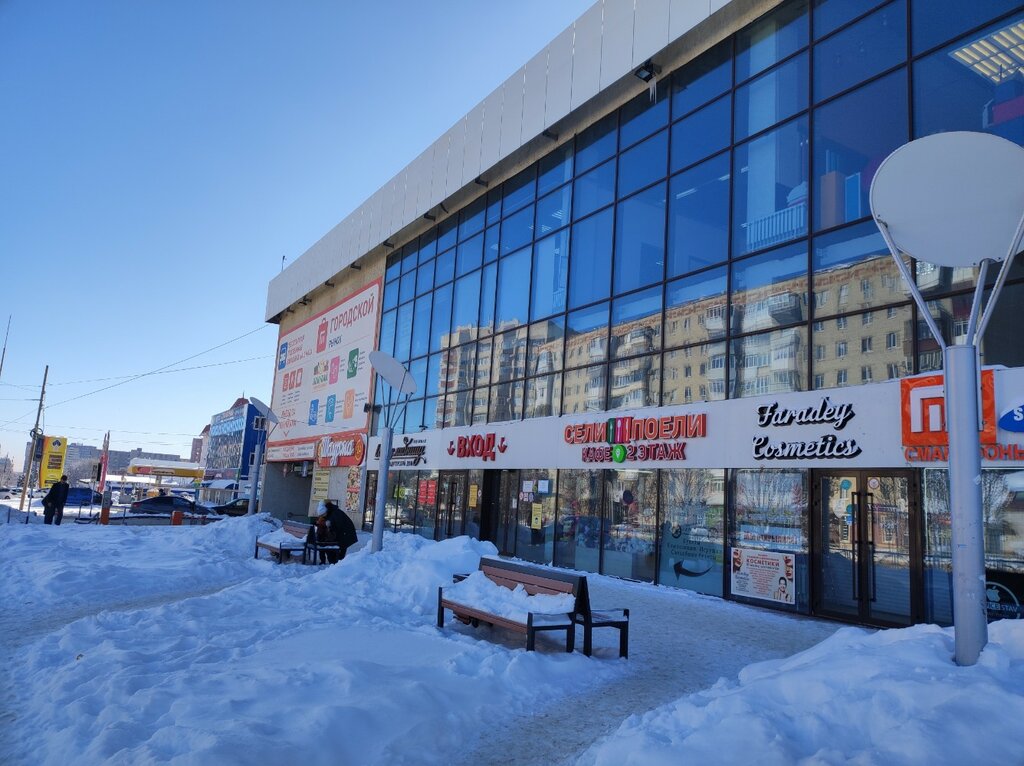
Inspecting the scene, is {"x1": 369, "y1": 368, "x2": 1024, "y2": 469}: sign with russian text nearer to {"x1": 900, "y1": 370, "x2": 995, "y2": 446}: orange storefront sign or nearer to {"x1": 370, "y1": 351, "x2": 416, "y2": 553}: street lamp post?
{"x1": 900, "y1": 370, "x2": 995, "y2": 446}: orange storefront sign

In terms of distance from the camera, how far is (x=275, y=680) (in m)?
5.21

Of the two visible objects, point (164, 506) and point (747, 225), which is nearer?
point (747, 225)

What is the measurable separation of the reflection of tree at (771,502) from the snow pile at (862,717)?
22.8 ft

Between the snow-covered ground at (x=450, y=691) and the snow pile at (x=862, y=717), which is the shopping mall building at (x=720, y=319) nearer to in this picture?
the snow-covered ground at (x=450, y=691)

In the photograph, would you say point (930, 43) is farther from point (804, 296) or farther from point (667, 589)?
point (667, 589)

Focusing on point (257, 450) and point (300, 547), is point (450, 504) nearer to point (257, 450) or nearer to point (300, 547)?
point (300, 547)

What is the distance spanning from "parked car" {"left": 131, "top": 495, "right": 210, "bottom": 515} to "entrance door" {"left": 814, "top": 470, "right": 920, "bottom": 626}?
2989 cm

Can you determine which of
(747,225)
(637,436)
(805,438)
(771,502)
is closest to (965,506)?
(805,438)

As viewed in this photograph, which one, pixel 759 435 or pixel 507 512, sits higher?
pixel 759 435

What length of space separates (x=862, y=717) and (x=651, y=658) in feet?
13.0

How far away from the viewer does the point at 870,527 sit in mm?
10898

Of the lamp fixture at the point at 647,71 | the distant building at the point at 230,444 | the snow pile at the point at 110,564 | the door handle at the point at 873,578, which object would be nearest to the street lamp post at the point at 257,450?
the snow pile at the point at 110,564

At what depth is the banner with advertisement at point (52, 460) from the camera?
A: 46.8 metres

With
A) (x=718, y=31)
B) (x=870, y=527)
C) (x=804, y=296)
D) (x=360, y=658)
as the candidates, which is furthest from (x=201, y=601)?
(x=718, y=31)
